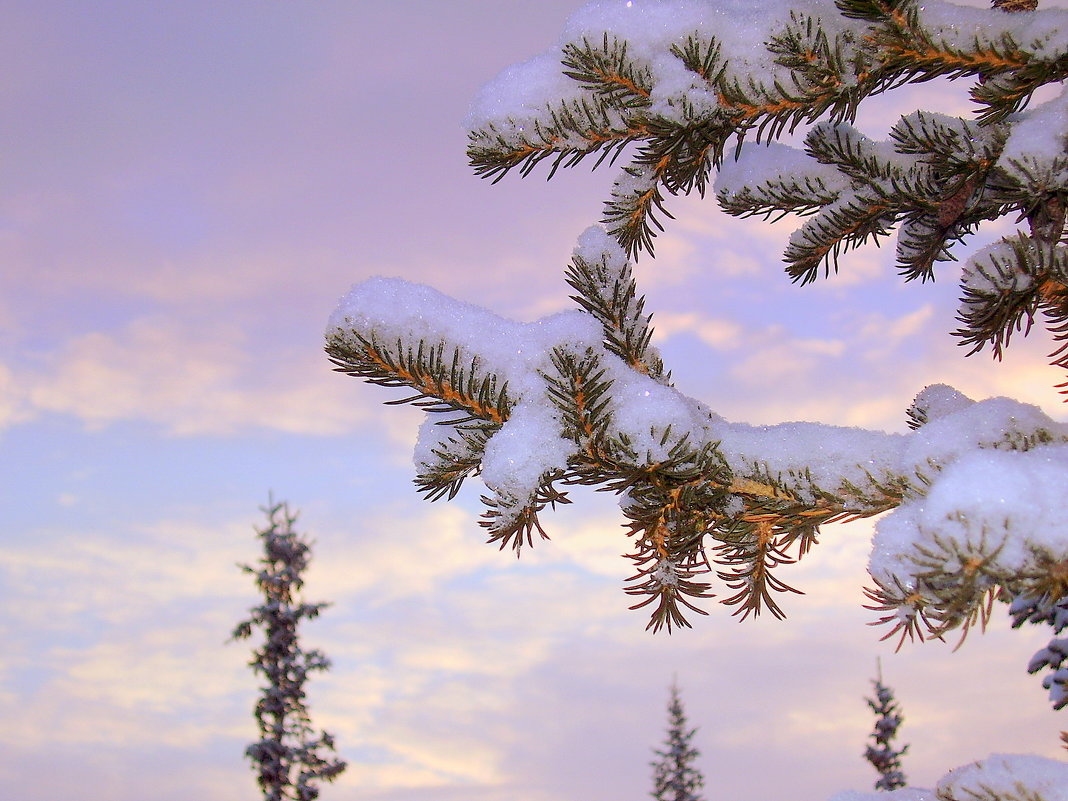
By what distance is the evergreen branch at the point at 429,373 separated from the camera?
2430 millimetres

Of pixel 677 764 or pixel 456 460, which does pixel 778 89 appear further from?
pixel 677 764

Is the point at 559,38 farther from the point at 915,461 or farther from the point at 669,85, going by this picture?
the point at 915,461

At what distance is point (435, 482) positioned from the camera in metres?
2.74

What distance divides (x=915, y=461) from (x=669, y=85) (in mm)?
1573

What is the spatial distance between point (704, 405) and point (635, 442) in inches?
22.5

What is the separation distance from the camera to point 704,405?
295cm

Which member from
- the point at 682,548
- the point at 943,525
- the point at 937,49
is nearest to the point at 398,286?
the point at 682,548

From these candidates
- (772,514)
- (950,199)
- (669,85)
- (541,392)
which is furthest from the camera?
(950,199)

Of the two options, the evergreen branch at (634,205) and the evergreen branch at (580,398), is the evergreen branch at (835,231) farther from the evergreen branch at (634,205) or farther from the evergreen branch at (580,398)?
the evergreen branch at (580,398)

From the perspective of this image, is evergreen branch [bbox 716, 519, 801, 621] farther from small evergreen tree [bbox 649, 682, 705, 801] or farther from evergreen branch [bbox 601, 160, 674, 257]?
small evergreen tree [bbox 649, 682, 705, 801]

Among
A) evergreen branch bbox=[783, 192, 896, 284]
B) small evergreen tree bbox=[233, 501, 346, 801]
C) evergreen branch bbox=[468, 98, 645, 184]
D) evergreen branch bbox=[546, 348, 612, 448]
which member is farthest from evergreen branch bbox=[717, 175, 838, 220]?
small evergreen tree bbox=[233, 501, 346, 801]

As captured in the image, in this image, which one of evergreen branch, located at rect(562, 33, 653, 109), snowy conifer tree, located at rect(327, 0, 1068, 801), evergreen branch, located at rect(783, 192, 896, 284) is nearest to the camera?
snowy conifer tree, located at rect(327, 0, 1068, 801)

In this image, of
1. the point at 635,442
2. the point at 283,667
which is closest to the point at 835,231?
the point at 635,442

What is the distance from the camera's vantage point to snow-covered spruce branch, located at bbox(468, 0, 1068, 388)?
120 inches
